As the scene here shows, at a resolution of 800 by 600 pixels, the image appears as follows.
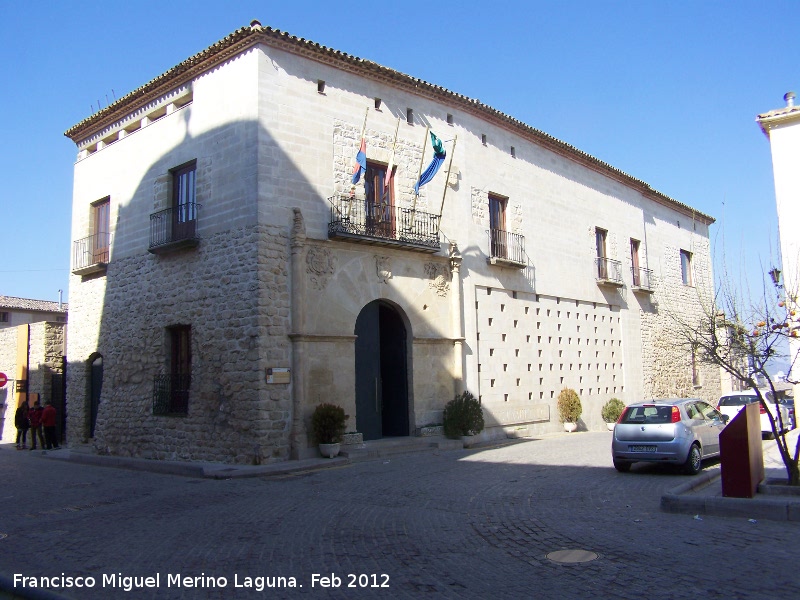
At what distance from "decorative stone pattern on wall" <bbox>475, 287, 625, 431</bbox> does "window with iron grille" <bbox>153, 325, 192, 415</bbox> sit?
779 centimetres

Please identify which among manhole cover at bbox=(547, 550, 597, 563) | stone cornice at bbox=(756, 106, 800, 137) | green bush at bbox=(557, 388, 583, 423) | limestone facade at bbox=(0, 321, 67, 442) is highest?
stone cornice at bbox=(756, 106, 800, 137)

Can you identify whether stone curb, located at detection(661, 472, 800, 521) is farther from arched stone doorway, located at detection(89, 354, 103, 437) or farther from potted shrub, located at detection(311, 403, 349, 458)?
arched stone doorway, located at detection(89, 354, 103, 437)

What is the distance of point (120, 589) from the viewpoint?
6051 mm

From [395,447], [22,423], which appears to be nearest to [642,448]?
[395,447]

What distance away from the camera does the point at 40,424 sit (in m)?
21.0

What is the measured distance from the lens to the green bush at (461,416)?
Result: 57.5 ft

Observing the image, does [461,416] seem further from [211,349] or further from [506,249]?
[211,349]

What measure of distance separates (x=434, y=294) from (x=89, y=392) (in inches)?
410

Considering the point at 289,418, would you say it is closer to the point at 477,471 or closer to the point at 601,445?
the point at 477,471

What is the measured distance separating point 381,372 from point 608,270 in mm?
11607

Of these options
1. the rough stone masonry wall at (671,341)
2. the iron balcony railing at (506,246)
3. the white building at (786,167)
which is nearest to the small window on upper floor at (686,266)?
the rough stone masonry wall at (671,341)

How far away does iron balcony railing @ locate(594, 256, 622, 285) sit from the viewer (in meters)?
25.4

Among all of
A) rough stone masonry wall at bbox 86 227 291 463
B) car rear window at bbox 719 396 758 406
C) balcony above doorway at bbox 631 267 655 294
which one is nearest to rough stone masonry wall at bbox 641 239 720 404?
balcony above doorway at bbox 631 267 655 294

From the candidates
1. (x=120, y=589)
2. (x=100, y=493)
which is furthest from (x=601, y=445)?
(x=120, y=589)
